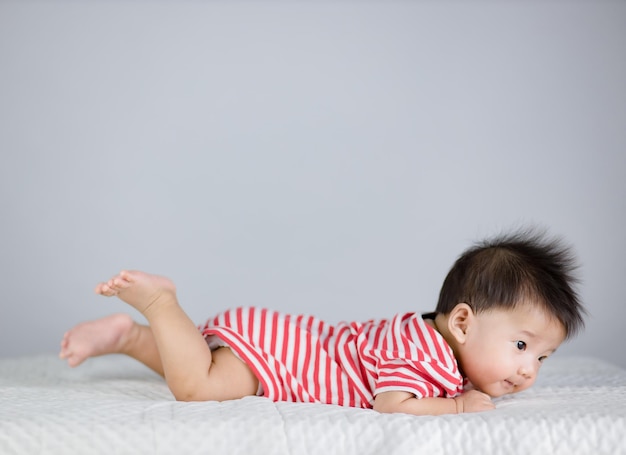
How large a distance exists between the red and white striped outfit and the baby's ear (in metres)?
0.04

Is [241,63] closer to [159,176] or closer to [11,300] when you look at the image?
[159,176]

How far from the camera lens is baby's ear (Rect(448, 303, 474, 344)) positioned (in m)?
1.44

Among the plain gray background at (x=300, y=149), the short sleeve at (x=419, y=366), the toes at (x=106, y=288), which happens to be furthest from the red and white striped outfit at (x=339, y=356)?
the plain gray background at (x=300, y=149)

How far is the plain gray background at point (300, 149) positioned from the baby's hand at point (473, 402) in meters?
1.26

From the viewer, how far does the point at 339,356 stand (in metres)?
1.50

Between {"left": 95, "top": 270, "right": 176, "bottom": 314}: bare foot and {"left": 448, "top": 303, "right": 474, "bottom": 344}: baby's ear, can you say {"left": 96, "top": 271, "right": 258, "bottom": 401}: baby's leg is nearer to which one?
{"left": 95, "top": 270, "right": 176, "bottom": 314}: bare foot

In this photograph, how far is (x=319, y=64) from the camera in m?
2.62

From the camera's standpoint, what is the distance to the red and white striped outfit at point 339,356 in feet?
4.53

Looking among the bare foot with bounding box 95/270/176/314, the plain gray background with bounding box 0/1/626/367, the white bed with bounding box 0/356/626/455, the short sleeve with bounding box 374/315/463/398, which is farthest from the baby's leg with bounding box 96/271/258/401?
the plain gray background with bounding box 0/1/626/367

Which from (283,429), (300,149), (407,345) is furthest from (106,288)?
(300,149)

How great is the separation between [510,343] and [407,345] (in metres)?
0.18

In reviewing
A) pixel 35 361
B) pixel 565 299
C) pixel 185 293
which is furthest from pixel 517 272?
pixel 185 293

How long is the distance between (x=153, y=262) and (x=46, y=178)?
0.41 m

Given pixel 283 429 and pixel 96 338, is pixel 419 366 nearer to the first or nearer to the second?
pixel 283 429
